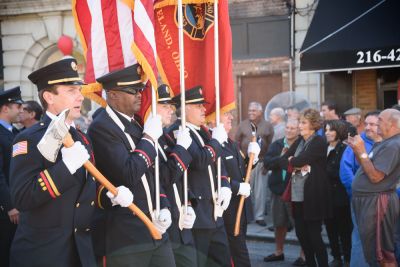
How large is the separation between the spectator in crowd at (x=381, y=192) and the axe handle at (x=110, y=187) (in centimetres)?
259

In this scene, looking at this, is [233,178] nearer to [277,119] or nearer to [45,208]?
[45,208]

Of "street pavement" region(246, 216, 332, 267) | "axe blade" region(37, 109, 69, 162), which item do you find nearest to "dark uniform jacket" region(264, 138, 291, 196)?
"street pavement" region(246, 216, 332, 267)

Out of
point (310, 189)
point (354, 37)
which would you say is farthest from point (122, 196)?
point (354, 37)

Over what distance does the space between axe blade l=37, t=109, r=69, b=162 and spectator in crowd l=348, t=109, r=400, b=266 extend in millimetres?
3416

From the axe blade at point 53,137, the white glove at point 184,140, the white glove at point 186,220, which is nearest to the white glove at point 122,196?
the axe blade at point 53,137

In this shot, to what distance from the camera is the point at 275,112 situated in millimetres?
9812

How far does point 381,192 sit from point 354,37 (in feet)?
19.1

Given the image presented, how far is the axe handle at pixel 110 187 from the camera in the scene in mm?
3422

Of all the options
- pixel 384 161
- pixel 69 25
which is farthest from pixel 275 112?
pixel 69 25

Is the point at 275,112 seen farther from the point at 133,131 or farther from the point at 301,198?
the point at 133,131

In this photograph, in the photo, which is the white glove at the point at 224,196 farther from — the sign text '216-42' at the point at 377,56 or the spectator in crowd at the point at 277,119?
the sign text '216-42' at the point at 377,56

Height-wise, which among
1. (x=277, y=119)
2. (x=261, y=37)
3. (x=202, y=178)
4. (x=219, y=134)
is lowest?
(x=202, y=178)

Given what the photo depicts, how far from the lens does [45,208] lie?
11.2 ft

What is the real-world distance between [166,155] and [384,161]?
7.51ft
